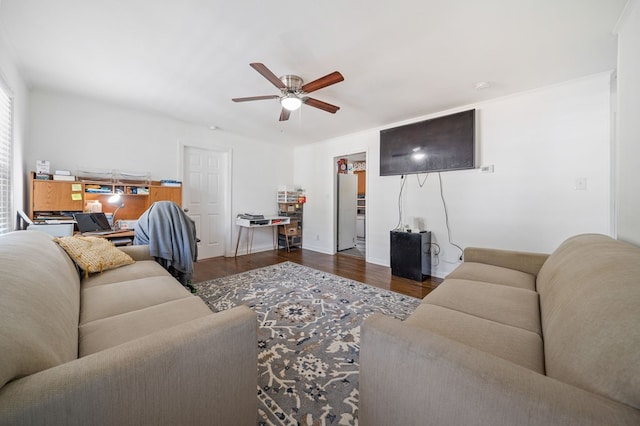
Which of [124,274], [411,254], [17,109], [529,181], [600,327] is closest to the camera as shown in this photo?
[600,327]

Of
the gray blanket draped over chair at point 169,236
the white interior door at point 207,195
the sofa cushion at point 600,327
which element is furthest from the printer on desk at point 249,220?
the sofa cushion at point 600,327

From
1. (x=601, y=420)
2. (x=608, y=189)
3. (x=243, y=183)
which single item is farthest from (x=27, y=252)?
(x=608, y=189)

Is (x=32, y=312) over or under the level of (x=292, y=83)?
under

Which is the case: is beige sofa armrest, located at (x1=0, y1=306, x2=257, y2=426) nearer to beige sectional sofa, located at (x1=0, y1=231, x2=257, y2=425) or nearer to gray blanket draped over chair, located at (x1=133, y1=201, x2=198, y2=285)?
beige sectional sofa, located at (x1=0, y1=231, x2=257, y2=425)

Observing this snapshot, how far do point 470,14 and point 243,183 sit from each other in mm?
4264

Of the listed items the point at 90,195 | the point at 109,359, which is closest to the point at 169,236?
the point at 90,195

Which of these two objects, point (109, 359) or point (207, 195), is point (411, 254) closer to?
point (109, 359)

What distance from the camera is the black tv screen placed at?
3.25 meters

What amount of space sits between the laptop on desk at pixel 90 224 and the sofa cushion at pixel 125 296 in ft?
4.91

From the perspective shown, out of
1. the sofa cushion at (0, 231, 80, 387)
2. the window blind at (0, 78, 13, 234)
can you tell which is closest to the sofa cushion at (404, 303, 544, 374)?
the sofa cushion at (0, 231, 80, 387)

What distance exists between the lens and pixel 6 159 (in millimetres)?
2252

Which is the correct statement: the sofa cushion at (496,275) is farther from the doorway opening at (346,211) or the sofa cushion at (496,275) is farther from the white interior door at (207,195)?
the white interior door at (207,195)

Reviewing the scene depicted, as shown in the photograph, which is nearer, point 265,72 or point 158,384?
point 158,384

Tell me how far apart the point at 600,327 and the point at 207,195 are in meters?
4.90
